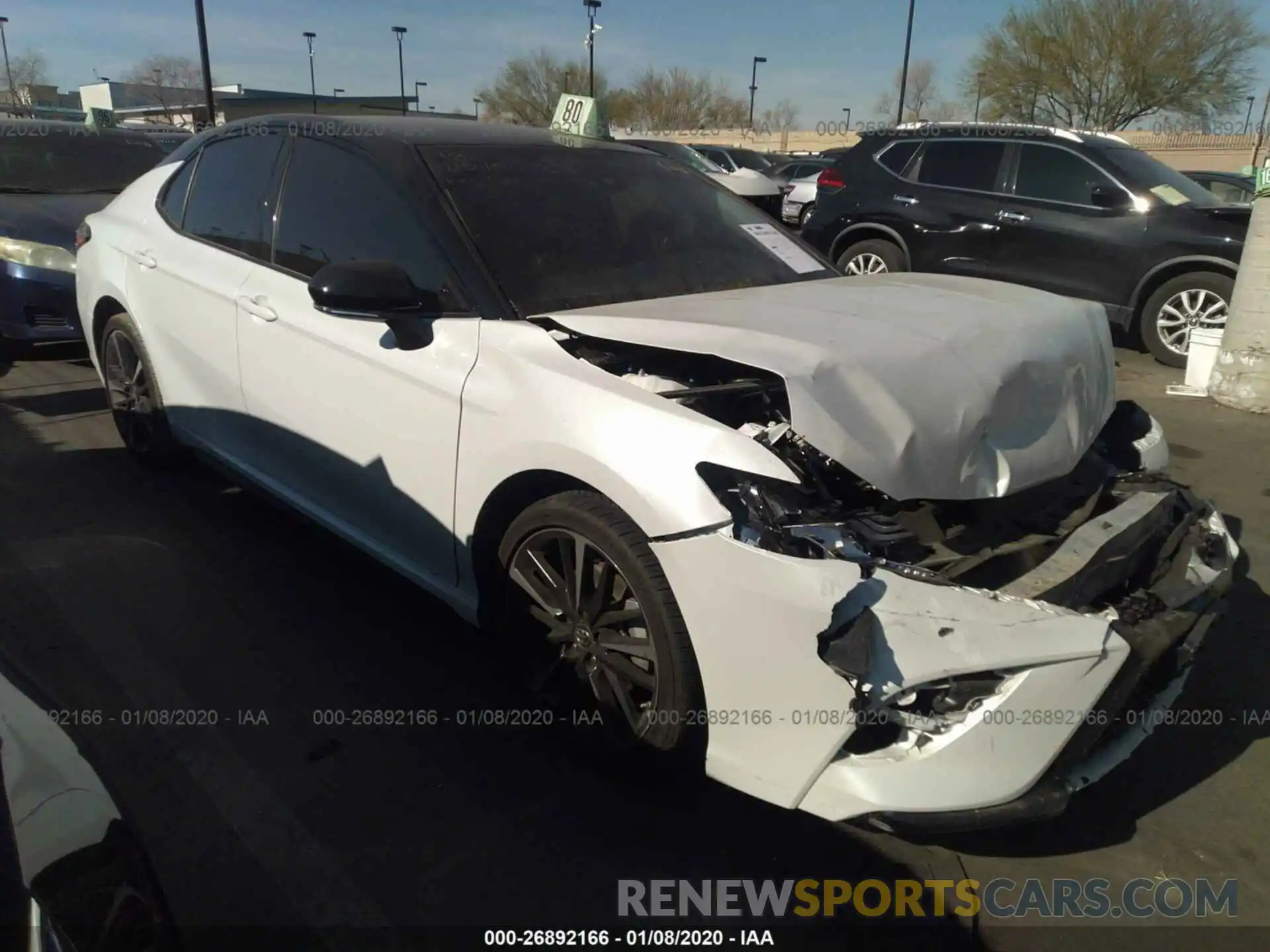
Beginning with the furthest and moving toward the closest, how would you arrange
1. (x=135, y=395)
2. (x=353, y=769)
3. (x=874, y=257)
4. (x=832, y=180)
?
(x=832, y=180), (x=874, y=257), (x=135, y=395), (x=353, y=769)

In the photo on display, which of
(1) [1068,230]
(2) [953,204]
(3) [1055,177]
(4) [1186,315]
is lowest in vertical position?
(4) [1186,315]

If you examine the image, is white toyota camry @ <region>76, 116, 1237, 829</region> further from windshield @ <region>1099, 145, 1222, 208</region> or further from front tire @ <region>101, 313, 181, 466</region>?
windshield @ <region>1099, 145, 1222, 208</region>

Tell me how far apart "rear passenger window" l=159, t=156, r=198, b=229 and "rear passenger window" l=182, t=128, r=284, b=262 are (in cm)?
5

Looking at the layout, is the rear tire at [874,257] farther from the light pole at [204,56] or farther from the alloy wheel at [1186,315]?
the light pole at [204,56]

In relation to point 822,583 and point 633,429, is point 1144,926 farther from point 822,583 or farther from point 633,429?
point 633,429

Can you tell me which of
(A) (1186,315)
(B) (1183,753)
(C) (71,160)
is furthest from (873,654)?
(C) (71,160)

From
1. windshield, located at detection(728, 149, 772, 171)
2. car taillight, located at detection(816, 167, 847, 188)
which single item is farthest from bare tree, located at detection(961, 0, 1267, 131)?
car taillight, located at detection(816, 167, 847, 188)

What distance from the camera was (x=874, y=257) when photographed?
8.62 m

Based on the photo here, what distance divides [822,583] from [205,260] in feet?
9.59

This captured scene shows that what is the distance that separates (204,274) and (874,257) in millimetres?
6445

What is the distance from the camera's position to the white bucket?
6539 millimetres

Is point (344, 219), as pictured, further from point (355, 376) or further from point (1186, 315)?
point (1186, 315)

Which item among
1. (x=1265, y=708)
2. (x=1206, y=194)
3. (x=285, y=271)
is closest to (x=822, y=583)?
(x=1265, y=708)

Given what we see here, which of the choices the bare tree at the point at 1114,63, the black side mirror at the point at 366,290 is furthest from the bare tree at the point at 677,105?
the black side mirror at the point at 366,290
